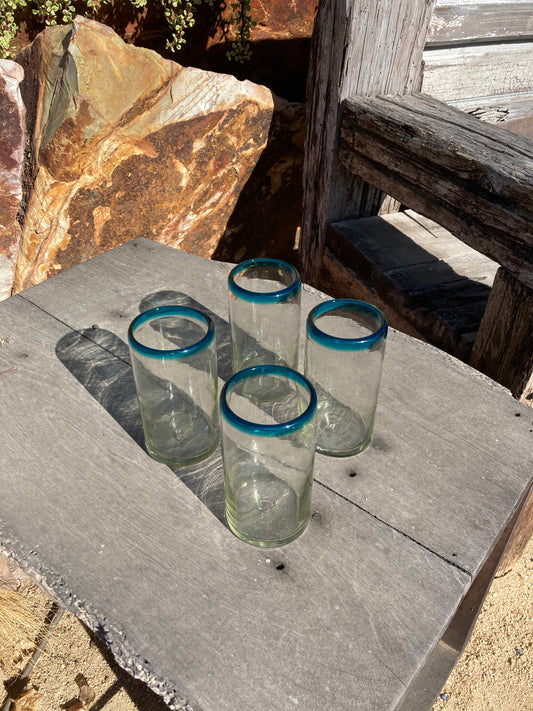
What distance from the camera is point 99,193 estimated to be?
2.48 m

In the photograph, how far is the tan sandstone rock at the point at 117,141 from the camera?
2.34 metres

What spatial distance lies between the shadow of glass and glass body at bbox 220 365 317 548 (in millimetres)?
64

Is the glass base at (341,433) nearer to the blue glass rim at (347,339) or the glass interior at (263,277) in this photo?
the blue glass rim at (347,339)

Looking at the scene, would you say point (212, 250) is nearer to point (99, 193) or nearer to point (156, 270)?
point (99, 193)

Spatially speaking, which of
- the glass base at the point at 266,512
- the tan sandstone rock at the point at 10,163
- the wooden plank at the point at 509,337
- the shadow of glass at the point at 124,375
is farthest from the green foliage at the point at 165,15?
the glass base at the point at 266,512

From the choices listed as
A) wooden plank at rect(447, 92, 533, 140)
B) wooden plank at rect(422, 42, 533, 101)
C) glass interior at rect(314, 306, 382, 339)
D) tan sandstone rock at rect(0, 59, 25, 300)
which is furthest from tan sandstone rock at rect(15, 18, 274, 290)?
glass interior at rect(314, 306, 382, 339)

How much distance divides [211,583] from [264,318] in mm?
576

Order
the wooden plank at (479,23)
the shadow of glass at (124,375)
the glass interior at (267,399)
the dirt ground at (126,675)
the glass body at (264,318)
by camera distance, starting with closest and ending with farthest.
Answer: the glass interior at (267,399) → the shadow of glass at (124,375) → the glass body at (264,318) → the dirt ground at (126,675) → the wooden plank at (479,23)

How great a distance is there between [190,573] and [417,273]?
149cm

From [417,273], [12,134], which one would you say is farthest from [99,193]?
[417,273]

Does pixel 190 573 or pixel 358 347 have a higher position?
pixel 358 347

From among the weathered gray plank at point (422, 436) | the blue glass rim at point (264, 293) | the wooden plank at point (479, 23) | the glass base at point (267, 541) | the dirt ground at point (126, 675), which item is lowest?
the dirt ground at point (126, 675)

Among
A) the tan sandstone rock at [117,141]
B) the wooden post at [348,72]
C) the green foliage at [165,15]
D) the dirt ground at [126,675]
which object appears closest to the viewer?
the dirt ground at [126,675]

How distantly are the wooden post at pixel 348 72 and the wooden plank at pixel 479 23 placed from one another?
9 cm
